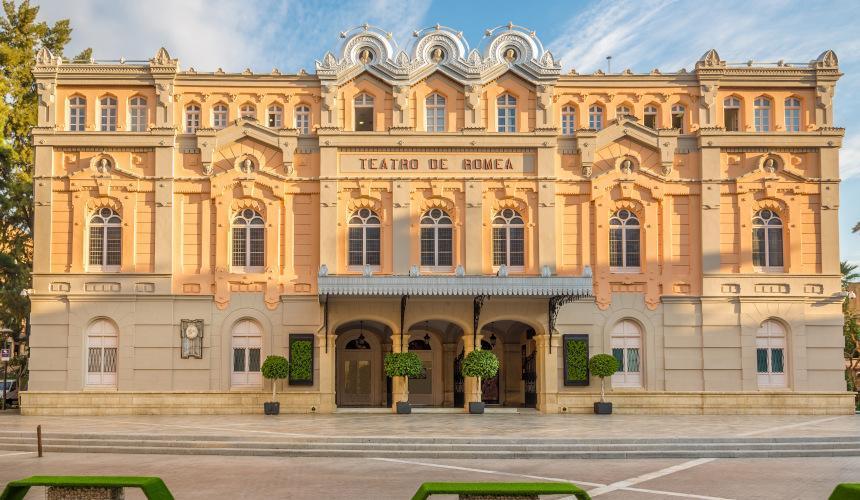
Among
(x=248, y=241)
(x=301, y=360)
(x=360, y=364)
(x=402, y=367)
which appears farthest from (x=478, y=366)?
(x=248, y=241)

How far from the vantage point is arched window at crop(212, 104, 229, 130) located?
112 ft

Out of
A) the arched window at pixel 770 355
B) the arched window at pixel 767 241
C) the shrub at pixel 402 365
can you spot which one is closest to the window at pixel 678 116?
the arched window at pixel 767 241

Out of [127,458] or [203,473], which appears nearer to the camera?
[203,473]

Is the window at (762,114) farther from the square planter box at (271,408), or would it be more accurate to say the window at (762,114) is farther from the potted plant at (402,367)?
the square planter box at (271,408)

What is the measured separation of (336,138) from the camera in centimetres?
3322

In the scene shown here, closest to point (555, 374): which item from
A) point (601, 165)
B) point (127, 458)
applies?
point (601, 165)

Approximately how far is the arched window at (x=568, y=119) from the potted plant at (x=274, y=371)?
1387 cm

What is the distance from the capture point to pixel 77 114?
3381 cm

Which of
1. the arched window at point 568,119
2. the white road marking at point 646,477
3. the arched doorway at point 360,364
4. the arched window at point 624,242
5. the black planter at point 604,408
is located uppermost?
the arched window at point 568,119

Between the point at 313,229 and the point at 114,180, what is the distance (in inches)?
299

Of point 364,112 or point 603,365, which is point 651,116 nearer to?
point 603,365

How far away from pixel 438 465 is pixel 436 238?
524 inches

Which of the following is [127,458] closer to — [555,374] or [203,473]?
[203,473]

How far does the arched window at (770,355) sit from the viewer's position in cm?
3312
